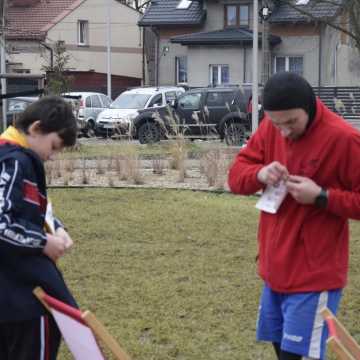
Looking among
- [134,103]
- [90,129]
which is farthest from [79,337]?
[90,129]

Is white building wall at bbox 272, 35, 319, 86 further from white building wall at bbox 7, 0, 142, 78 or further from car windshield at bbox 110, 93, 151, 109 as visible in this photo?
car windshield at bbox 110, 93, 151, 109

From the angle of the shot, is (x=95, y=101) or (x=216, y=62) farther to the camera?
(x=216, y=62)

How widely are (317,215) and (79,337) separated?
1.13m

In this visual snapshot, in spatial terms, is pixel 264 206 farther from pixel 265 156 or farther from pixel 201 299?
pixel 201 299

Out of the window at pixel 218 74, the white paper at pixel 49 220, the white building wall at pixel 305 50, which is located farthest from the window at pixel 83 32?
the white paper at pixel 49 220

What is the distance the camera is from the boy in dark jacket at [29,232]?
3.25 m

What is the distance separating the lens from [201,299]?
6203mm

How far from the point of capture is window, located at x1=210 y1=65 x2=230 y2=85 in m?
40.8

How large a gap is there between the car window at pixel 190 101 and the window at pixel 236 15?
1845cm

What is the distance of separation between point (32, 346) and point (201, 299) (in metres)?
2.89

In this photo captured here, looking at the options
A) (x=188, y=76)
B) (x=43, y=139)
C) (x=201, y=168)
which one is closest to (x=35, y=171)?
(x=43, y=139)

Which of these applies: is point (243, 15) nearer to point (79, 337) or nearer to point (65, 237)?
point (65, 237)

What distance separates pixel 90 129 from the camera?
27.7 meters

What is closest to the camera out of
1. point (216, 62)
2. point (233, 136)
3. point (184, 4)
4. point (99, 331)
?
point (99, 331)
